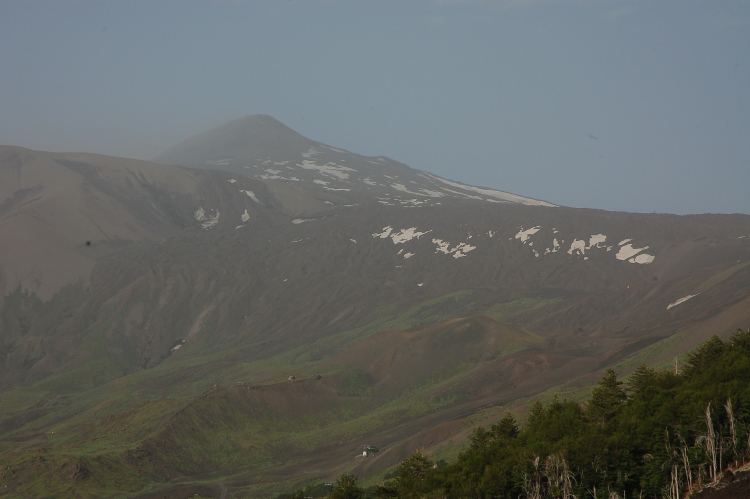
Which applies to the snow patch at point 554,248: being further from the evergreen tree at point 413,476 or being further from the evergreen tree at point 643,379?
the evergreen tree at point 413,476

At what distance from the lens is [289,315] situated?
119750 millimetres

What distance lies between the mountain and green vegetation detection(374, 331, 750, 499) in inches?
771

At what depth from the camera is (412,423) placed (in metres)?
Result: 63.3

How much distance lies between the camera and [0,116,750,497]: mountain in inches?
2404

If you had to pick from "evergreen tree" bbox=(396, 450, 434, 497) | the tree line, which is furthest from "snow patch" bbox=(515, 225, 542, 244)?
"evergreen tree" bbox=(396, 450, 434, 497)

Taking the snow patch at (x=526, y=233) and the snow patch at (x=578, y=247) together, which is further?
the snow patch at (x=526, y=233)

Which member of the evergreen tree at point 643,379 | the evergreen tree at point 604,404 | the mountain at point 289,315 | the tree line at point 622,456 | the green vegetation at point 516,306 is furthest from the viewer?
the green vegetation at point 516,306

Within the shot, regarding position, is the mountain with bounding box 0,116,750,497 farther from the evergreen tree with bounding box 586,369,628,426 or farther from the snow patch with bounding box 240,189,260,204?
the evergreen tree with bounding box 586,369,628,426

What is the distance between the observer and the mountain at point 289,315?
61.1 m

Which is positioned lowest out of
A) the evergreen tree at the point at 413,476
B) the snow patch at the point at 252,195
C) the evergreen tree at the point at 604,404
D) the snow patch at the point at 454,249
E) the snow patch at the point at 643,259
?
the evergreen tree at the point at 413,476

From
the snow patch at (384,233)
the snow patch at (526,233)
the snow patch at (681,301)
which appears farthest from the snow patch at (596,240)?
the snow patch at (384,233)

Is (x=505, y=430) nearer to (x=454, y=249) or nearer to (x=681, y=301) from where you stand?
(x=681, y=301)

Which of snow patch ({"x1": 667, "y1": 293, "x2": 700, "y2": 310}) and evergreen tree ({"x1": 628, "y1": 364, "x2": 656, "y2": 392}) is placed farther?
snow patch ({"x1": 667, "y1": 293, "x2": 700, "y2": 310})

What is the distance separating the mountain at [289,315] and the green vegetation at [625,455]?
19572mm
